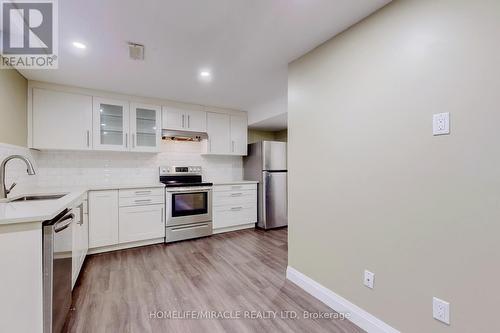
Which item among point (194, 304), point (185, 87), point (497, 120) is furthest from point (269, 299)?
point (185, 87)

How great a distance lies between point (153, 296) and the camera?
2045 mm

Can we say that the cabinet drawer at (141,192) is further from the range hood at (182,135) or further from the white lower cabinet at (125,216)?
the range hood at (182,135)

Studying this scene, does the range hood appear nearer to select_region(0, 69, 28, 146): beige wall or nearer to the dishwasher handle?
select_region(0, 69, 28, 146): beige wall

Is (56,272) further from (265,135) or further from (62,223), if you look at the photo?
(265,135)

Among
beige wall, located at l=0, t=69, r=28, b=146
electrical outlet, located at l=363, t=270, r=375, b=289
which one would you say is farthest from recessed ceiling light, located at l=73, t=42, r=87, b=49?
electrical outlet, located at l=363, t=270, r=375, b=289

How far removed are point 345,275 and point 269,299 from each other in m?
0.68

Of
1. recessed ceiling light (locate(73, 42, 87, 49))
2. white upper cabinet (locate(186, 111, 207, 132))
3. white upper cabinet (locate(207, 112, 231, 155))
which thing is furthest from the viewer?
white upper cabinet (locate(207, 112, 231, 155))

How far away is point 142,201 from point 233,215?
5.02 ft

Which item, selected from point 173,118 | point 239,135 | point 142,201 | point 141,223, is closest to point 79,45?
point 173,118

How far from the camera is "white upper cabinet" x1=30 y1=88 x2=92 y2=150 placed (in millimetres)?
2885

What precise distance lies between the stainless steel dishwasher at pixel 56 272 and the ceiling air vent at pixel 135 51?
1.50m

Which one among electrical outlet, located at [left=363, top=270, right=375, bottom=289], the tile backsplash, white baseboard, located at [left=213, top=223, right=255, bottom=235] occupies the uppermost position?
the tile backsplash

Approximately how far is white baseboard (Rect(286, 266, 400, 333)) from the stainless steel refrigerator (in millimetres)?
1829

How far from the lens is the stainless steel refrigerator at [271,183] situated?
4188 millimetres
